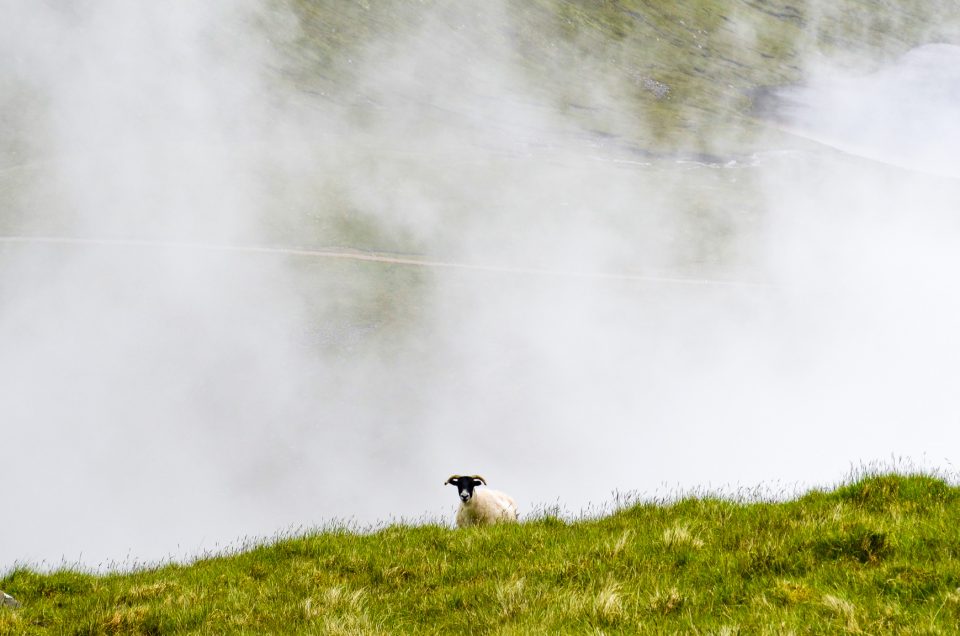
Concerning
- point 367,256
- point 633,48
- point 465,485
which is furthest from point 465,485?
point 633,48

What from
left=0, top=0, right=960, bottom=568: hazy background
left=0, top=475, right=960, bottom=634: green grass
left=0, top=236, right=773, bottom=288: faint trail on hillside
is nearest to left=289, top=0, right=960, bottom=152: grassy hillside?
left=0, top=0, right=960, bottom=568: hazy background

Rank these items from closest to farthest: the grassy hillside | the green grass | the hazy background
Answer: the green grass
the hazy background
the grassy hillside

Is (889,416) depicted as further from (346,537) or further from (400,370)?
(346,537)

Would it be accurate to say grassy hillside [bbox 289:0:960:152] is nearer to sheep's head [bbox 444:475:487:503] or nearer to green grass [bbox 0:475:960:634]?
sheep's head [bbox 444:475:487:503]

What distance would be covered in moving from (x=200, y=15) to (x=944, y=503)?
418 ft

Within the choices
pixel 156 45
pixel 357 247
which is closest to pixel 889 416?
→ pixel 357 247

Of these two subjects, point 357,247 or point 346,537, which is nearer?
point 346,537

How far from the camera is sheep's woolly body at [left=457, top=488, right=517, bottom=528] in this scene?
12.6 m

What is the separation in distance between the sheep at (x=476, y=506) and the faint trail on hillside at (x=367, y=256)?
43.3 m

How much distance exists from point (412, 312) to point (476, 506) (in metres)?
36.9

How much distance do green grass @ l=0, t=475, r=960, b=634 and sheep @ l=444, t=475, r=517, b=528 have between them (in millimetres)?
1617

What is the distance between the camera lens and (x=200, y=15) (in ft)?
385

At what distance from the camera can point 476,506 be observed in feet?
41.8

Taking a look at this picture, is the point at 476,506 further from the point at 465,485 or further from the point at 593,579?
the point at 593,579
